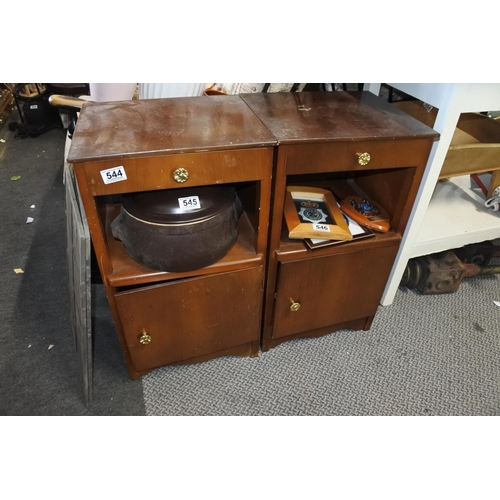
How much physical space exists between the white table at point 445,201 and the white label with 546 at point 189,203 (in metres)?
0.67

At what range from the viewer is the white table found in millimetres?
985

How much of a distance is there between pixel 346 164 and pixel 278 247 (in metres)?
0.27

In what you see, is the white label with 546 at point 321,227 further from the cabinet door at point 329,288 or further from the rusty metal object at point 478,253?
the rusty metal object at point 478,253

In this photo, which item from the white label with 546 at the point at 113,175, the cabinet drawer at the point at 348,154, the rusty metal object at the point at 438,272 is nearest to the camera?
the white label with 546 at the point at 113,175

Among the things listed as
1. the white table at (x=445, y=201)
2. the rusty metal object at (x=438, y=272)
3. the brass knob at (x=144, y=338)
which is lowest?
the rusty metal object at (x=438, y=272)

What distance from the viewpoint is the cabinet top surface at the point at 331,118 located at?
864mm

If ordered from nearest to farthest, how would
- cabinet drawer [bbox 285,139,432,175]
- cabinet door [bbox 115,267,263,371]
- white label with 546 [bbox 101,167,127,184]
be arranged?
white label with 546 [bbox 101,167,127,184], cabinet drawer [bbox 285,139,432,175], cabinet door [bbox 115,267,263,371]

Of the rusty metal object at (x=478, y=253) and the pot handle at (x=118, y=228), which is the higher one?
the pot handle at (x=118, y=228)

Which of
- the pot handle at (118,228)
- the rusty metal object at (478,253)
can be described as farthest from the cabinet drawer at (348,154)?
the rusty metal object at (478,253)

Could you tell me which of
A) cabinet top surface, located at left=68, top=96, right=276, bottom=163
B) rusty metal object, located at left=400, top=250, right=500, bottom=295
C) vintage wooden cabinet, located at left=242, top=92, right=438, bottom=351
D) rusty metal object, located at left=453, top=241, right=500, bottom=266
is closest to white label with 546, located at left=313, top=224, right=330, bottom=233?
vintage wooden cabinet, located at left=242, top=92, right=438, bottom=351

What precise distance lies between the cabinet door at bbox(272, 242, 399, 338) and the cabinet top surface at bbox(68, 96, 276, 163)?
37 cm

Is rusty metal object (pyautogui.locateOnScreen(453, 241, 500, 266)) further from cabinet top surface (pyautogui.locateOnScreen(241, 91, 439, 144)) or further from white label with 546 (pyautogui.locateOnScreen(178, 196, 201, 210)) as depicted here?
white label with 546 (pyautogui.locateOnScreen(178, 196, 201, 210))

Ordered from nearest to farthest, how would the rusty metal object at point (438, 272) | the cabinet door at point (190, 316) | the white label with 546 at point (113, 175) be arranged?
the white label with 546 at point (113, 175)
the cabinet door at point (190, 316)
the rusty metal object at point (438, 272)

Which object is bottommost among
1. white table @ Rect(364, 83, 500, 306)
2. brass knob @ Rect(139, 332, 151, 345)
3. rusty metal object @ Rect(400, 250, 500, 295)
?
rusty metal object @ Rect(400, 250, 500, 295)
